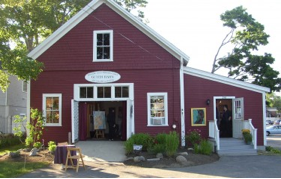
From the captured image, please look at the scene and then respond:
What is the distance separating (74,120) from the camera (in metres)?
15.5

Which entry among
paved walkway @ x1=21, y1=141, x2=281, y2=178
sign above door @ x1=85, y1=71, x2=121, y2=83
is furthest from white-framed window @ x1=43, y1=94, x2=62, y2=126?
paved walkway @ x1=21, y1=141, x2=281, y2=178

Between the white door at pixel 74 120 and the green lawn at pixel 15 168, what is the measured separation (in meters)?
3.57

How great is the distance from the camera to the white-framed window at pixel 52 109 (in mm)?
16328

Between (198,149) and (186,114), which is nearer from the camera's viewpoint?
(198,149)

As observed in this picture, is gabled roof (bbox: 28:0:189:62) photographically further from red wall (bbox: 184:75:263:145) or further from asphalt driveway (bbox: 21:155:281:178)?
asphalt driveway (bbox: 21:155:281:178)

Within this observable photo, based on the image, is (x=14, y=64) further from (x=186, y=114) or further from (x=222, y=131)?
(x=222, y=131)

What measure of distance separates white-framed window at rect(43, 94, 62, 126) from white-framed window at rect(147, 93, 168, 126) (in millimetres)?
4487

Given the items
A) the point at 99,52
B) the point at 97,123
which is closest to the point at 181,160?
the point at 99,52

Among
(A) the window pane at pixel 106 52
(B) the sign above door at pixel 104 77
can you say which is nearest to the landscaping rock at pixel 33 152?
(B) the sign above door at pixel 104 77

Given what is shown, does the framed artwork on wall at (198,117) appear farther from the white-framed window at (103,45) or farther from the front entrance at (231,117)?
the white-framed window at (103,45)

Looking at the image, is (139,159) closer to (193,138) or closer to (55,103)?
(193,138)

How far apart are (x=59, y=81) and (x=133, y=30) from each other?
455 centimetres

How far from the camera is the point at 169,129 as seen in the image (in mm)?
15984

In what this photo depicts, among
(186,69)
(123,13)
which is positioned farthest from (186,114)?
(123,13)
